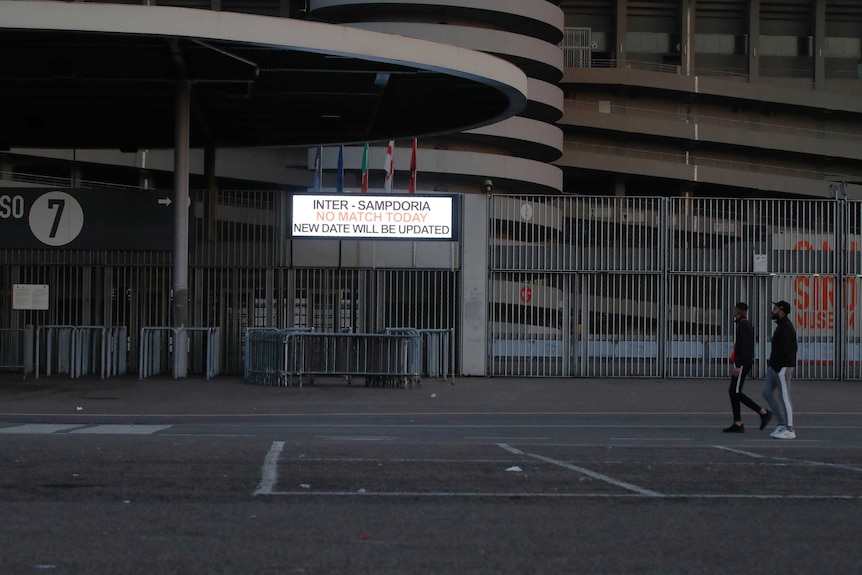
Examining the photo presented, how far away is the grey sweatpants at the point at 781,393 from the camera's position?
14.0m

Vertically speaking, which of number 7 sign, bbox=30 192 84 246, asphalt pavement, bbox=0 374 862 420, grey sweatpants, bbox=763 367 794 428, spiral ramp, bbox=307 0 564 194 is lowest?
asphalt pavement, bbox=0 374 862 420

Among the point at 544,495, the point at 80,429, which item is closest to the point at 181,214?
the point at 80,429

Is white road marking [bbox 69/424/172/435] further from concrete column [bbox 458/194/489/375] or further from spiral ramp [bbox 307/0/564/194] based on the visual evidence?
spiral ramp [bbox 307/0/564/194]

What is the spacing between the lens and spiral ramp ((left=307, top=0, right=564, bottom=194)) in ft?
205

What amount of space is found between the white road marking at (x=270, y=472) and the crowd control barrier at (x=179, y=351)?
515 inches

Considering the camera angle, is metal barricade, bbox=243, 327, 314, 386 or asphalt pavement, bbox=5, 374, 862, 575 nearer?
asphalt pavement, bbox=5, 374, 862, 575

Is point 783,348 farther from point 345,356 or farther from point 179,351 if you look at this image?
point 179,351

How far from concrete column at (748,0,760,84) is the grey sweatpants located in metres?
60.6

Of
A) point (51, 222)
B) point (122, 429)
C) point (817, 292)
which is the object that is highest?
point (51, 222)

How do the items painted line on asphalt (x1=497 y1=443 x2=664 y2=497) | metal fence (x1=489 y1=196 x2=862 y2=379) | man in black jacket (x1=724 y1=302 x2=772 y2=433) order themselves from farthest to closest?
metal fence (x1=489 y1=196 x2=862 y2=379) < man in black jacket (x1=724 y1=302 x2=772 y2=433) < painted line on asphalt (x1=497 y1=443 x2=664 y2=497)

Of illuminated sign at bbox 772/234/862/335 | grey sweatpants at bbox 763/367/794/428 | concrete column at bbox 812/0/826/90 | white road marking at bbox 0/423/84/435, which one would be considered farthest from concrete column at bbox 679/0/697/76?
white road marking at bbox 0/423/84/435

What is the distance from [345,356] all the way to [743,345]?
917cm

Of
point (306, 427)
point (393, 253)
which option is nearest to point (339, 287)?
point (393, 253)

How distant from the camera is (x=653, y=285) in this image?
2741cm
